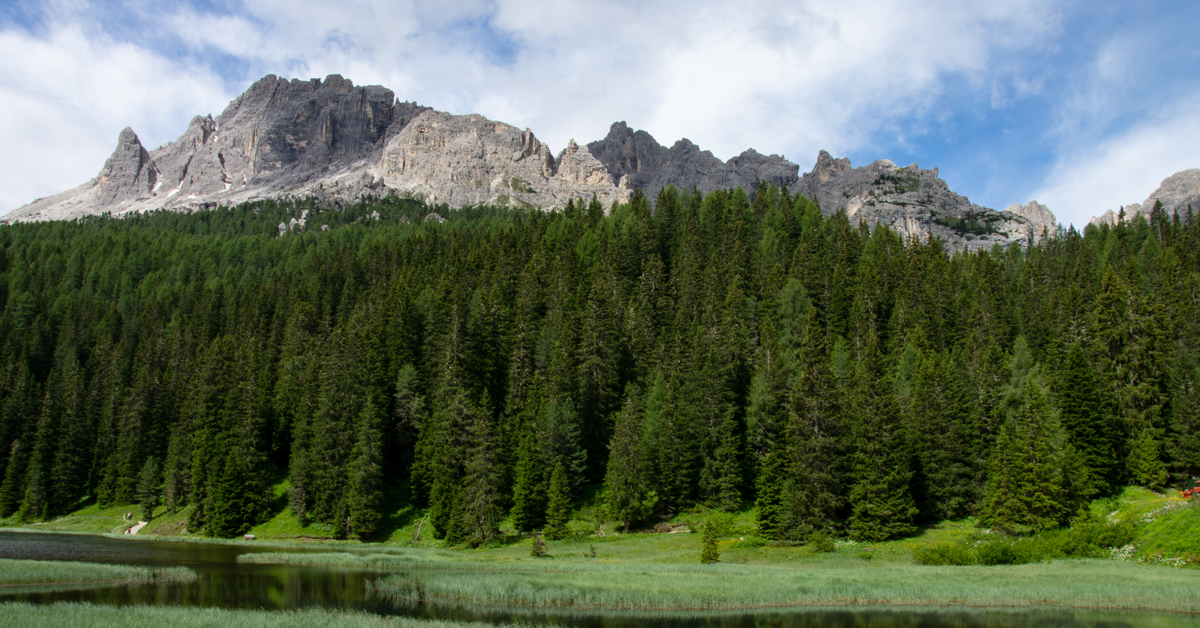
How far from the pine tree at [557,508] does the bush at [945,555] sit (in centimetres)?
2866

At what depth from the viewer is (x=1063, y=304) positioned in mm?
84062

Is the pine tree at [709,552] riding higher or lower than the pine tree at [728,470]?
lower

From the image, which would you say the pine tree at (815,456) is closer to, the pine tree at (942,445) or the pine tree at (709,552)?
the pine tree at (942,445)

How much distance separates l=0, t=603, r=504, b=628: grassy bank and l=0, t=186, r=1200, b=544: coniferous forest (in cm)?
3257

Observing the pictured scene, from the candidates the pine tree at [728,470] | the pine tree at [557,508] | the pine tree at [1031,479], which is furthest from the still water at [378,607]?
the pine tree at [728,470]

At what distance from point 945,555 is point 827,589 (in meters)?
13.9

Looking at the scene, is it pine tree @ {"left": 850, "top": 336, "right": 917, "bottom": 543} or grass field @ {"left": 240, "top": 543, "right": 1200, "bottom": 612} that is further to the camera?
pine tree @ {"left": 850, "top": 336, "right": 917, "bottom": 543}

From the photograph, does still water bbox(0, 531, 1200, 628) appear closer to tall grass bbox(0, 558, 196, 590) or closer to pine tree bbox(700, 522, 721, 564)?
tall grass bbox(0, 558, 196, 590)

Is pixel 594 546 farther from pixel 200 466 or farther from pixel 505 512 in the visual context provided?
pixel 200 466

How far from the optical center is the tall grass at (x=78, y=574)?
121 feet

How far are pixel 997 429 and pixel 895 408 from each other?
14166mm

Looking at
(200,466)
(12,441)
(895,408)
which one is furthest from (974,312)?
(12,441)

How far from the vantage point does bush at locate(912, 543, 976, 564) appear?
4316 cm

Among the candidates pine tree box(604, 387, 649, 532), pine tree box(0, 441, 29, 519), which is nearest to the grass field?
pine tree box(604, 387, 649, 532)
